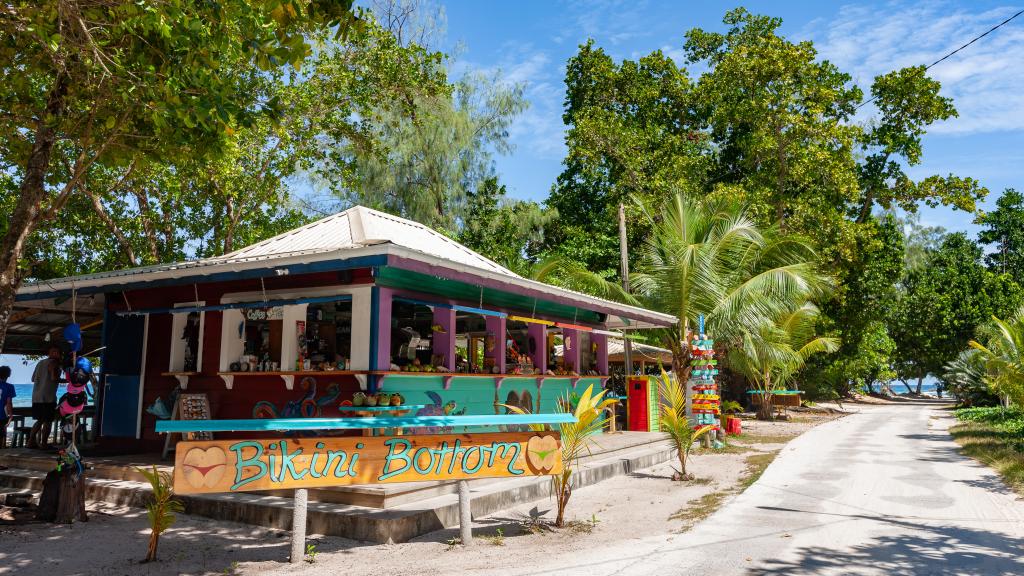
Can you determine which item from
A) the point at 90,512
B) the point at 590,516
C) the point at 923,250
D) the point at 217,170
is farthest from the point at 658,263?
the point at 923,250

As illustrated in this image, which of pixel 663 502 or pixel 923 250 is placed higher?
pixel 923 250

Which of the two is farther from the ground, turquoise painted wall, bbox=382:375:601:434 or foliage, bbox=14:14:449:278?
foliage, bbox=14:14:449:278

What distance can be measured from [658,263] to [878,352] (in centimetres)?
2872

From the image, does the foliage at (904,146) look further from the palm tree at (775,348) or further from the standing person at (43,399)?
the standing person at (43,399)

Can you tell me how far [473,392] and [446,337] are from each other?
41.6 inches

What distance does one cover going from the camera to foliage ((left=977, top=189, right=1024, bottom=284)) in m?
37.7

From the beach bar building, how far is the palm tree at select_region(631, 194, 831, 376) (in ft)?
10.9

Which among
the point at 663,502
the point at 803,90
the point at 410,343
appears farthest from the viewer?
the point at 803,90

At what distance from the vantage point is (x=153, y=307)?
1098cm

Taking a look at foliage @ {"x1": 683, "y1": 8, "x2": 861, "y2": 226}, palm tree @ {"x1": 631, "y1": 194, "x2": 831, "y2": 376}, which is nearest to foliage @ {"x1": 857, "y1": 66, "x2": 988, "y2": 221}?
foliage @ {"x1": 683, "y1": 8, "x2": 861, "y2": 226}

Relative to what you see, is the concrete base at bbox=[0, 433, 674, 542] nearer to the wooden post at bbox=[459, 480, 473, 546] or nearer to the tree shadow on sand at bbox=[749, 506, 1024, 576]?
the wooden post at bbox=[459, 480, 473, 546]

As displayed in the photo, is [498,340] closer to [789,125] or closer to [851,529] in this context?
[851,529]

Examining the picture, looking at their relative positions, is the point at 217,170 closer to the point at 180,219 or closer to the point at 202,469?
the point at 180,219

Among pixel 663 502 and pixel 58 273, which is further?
pixel 58 273
